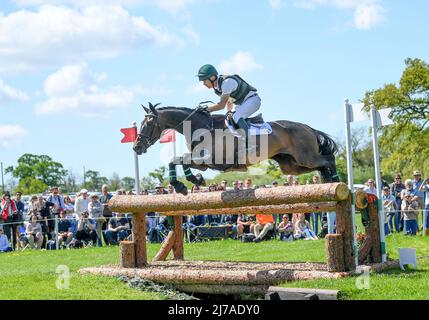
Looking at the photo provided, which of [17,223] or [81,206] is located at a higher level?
[81,206]

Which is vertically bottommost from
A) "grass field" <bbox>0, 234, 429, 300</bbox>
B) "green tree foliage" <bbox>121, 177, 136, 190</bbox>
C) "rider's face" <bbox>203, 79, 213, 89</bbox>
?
"grass field" <bbox>0, 234, 429, 300</bbox>

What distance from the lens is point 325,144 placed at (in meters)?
9.26

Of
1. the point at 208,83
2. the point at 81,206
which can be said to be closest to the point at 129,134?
the point at 208,83

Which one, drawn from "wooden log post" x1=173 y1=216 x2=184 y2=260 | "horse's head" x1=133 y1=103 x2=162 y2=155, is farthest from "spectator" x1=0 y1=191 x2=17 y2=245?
"horse's head" x1=133 y1=103 x2=162 y2=155

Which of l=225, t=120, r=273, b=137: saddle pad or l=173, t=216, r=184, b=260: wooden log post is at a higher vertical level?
l=225, t=120, r=273, b=137: saddle pad

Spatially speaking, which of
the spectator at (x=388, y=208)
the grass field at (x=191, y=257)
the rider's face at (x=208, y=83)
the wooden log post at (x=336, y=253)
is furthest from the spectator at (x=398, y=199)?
the rider's face at (x=208, y=83)

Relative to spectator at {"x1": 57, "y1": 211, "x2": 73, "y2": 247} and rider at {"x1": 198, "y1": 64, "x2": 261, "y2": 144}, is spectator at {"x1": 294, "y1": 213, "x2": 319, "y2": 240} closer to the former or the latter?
spectator at {"x1": 57, "y1": 211, "x2": 73, "y2": 247}

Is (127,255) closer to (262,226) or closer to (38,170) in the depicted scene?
(262,226)

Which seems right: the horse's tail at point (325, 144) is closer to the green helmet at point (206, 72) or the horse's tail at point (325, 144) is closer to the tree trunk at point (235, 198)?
the tree trunk at point (235, 198)

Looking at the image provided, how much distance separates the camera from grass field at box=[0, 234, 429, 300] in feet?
22.6

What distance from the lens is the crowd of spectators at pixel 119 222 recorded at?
50.6 ft

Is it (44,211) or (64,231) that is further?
(64,231)

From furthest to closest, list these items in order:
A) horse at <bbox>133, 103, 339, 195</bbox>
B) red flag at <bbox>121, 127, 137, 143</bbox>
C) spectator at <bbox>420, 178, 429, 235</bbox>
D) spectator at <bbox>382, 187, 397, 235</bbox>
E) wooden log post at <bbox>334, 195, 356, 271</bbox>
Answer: spectator at <bbox>382, 187, 397, 235</bbox>, spectator at <bbox>420, 178, 429, 235</bbox>, red flag at <bbox>121, 127, 137, 143</bbox>, horse at <bbox>133, 103, 339, 195</bbox>, wooden log post at <bbox>334, 195, 356, 271</bbox>
